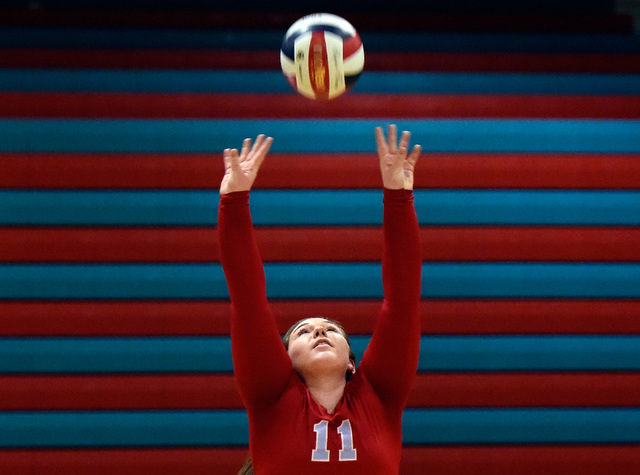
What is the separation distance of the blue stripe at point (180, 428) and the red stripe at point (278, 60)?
1644 mm

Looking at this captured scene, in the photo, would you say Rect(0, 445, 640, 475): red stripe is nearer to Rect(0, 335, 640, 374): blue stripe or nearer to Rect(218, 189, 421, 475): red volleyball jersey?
Rect(0, 335, 640, 374): blue stripe

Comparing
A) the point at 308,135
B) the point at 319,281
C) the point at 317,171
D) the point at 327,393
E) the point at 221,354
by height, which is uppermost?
the point at 308,135

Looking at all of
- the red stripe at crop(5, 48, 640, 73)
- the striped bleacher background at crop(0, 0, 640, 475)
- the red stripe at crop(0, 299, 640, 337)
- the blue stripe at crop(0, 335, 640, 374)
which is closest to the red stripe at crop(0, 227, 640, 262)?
the striped bleacher background at crop(0, 0, 640, 475)

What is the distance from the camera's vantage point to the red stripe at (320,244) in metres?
3.33

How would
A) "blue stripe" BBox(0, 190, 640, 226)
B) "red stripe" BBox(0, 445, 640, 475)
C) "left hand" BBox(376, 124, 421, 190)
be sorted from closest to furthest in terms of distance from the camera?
"left hand" BBox(376, 124, 421, 190) → "red stripe" BBox(0, 445, 640, 475) → "blue stripe" BBox(0, 190, 640, 226)

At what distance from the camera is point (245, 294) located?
187cm

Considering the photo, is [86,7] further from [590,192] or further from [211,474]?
[590,192]

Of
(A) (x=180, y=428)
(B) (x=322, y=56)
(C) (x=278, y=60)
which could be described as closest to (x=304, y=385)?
(B) (x=322, y=56)

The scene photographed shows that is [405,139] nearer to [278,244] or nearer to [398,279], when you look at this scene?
[398,279]

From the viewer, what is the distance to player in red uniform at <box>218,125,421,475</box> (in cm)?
186

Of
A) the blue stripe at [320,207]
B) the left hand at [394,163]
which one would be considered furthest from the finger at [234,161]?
the blue stripe at [320,207]

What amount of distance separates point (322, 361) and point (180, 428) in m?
1.55

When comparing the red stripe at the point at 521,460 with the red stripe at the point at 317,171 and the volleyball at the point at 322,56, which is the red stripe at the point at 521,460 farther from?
the volleyball at the point at 322,56

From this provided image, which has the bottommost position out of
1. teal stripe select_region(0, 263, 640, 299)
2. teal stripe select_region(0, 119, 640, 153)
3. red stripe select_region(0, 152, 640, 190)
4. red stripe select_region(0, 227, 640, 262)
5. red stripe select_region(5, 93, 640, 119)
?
teal stripe select_region(0, 263, 640, 299)
